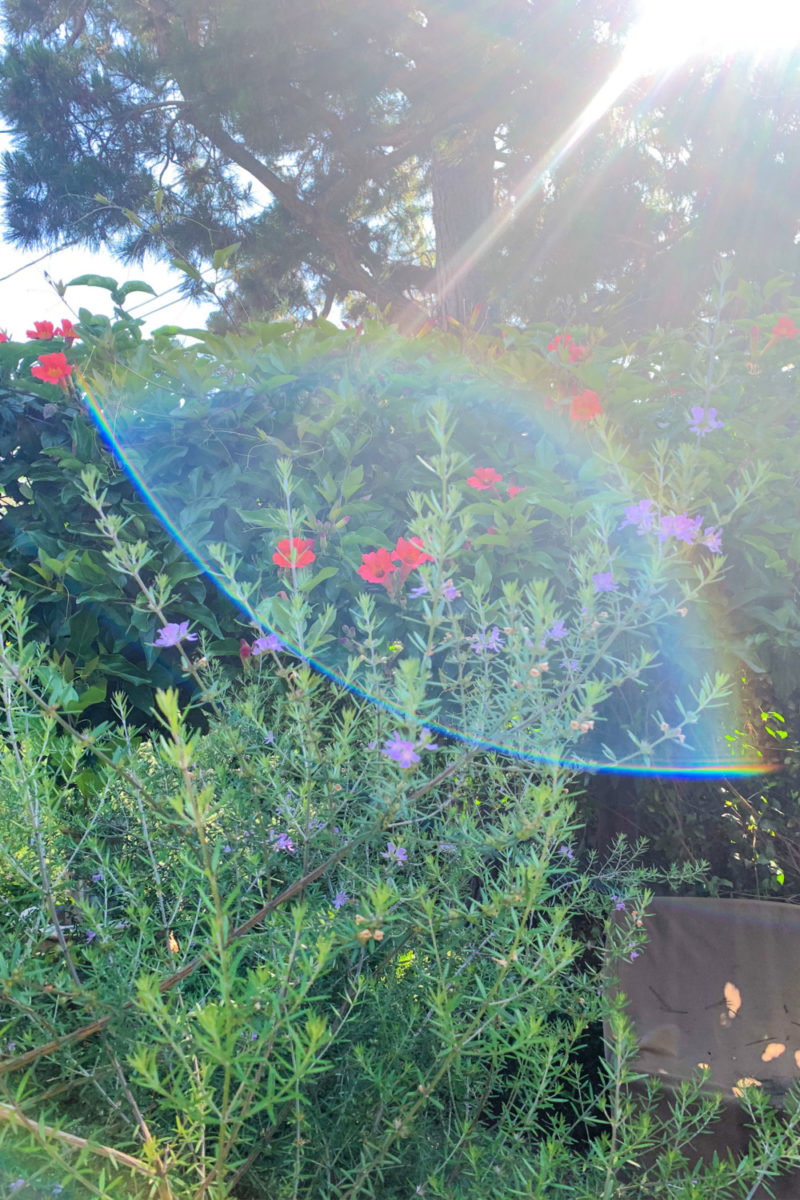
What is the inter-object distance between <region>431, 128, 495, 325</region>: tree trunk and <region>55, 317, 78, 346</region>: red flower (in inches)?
148

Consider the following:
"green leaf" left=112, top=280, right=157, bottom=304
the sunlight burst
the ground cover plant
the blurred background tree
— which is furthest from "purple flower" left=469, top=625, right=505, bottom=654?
the sunlight burst

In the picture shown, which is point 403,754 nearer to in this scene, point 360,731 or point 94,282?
point 360,731

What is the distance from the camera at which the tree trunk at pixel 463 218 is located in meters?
5.96

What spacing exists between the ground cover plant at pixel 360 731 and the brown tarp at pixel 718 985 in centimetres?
10

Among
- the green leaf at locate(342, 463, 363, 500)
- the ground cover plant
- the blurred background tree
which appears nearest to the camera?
the ground cover plant

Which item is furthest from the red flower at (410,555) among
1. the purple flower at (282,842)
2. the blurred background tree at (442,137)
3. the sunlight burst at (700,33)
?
the sunlight burst at (700,33)

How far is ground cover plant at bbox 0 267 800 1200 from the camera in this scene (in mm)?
997

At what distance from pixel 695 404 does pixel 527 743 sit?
1.25m

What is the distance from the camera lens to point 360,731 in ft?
4.74

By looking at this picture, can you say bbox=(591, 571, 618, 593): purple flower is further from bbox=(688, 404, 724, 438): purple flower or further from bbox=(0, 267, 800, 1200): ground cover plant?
bbox=(688, 404, 724, 438): purple flower

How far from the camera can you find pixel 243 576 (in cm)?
197

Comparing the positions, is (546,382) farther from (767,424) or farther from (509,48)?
(509,48)

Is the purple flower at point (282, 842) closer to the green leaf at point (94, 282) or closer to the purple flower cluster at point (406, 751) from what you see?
the purple flower cluster at point (406, 751)

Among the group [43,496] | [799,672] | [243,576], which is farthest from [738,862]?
[43,496]
